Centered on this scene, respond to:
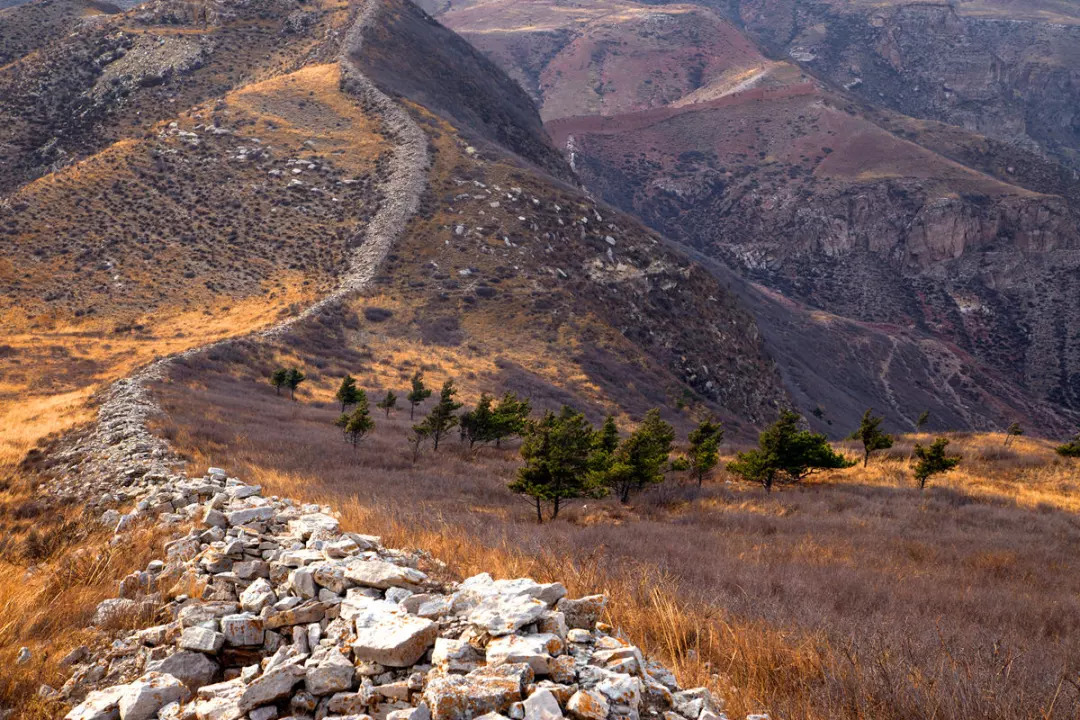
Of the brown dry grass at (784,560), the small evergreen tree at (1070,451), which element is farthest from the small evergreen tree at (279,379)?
the small evergreen tree at (1070,451)

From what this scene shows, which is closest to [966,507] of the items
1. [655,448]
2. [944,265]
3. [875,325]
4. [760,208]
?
[655,448]

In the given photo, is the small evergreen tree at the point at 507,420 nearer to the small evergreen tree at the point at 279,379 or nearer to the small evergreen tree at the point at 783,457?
the small evergreen tree at the point at 783,457

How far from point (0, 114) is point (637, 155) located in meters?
122

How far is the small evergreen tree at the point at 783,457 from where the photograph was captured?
65.7 ft

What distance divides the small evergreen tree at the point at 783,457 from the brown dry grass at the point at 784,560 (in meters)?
0.73

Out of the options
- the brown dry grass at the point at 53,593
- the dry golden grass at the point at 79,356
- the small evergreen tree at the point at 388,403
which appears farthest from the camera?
the small evergreen tree at the point at 388,403

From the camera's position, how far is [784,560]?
31.7 ft

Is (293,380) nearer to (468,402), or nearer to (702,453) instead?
(468,402)

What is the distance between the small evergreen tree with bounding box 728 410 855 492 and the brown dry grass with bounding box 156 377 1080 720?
73 cm

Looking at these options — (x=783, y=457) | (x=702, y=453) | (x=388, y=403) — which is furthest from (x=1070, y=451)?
(x=388, y=403)

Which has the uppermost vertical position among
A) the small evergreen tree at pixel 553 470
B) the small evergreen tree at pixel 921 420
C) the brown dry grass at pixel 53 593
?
the brown dry grass at pixel 53 593

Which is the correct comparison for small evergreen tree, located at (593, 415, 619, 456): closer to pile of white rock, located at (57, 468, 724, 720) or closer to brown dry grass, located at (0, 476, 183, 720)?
brown dry grass, located at (0, 476, 183, 720)

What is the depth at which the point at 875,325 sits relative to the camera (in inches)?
4065

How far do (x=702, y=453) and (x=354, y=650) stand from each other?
761 inches
